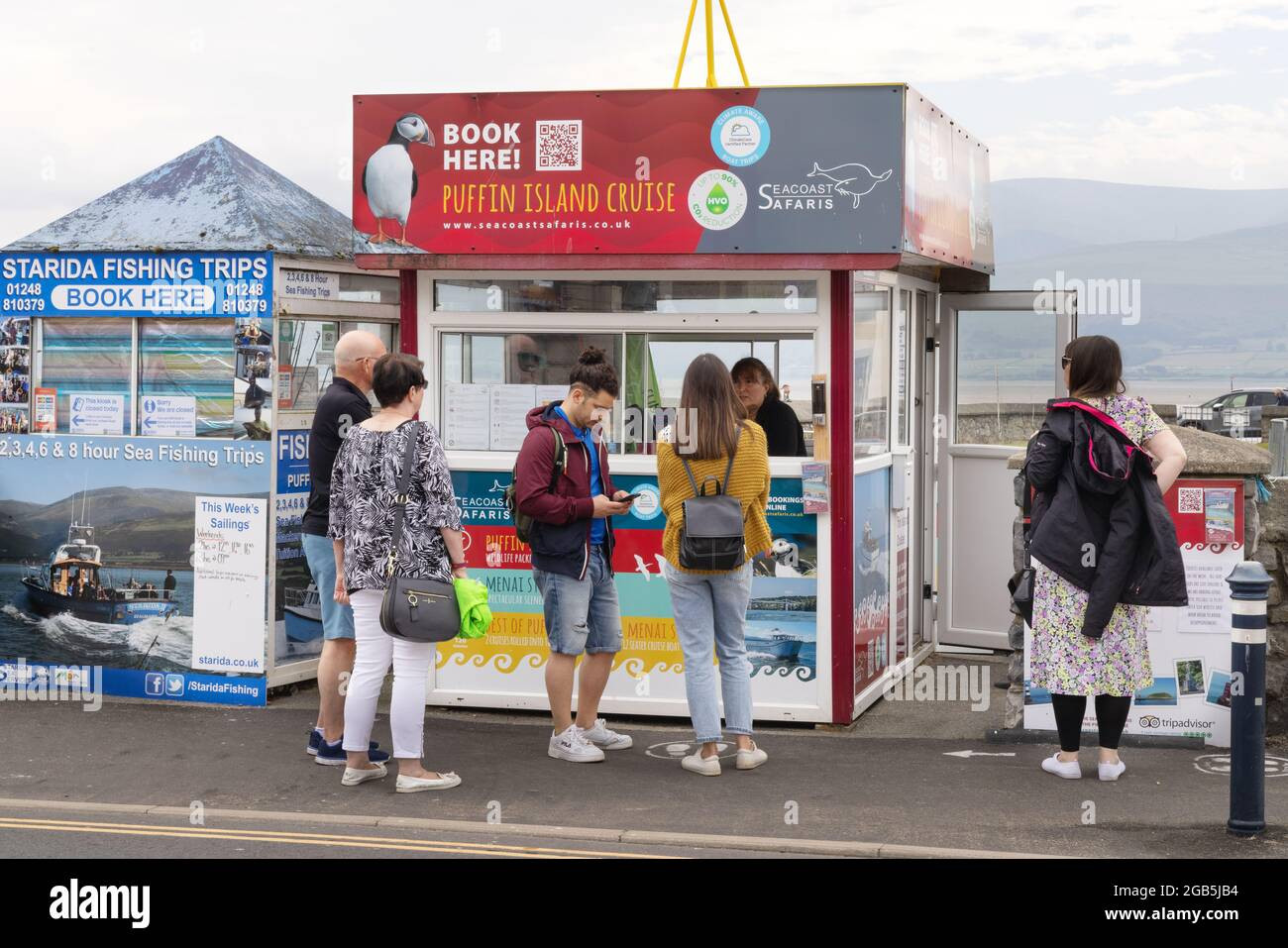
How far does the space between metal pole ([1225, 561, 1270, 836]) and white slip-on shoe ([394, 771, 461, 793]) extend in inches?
128

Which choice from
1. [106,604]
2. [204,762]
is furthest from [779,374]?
[106,604]

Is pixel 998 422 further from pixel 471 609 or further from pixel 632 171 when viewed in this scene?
pixel 471 609

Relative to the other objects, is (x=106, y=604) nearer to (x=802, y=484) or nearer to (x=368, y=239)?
(x=368, y=239)

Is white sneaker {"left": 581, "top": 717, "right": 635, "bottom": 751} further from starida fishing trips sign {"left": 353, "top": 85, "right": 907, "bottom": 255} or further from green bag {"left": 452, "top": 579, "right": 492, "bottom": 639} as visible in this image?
starida fishing trips sign {"left": 353, "top": 85, "right": 907, "bottom": 255}

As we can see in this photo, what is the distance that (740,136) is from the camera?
7.46 m

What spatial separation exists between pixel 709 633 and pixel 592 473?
92 centimetres

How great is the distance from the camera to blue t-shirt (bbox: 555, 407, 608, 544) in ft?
23.0

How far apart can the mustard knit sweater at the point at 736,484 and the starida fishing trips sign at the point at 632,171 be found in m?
1.22

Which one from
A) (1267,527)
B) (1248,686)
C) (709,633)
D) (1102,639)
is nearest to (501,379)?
(709,633)

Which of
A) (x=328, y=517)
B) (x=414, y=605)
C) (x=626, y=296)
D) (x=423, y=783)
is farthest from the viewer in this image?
(x=626, y=296)

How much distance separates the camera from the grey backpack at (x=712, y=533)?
659cm

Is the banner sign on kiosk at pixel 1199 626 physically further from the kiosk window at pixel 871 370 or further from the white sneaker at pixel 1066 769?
the kiosk window at pixel 871 370

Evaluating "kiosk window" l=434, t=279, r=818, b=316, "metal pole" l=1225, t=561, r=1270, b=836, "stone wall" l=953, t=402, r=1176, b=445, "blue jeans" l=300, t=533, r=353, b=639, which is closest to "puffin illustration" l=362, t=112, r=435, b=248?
"kiosk window" l=434, t=279, r=818, b=316

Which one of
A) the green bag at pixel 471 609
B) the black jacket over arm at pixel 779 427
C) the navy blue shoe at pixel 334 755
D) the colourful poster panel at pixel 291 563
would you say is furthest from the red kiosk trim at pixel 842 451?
the colourful poster panel at pixel 291 563
